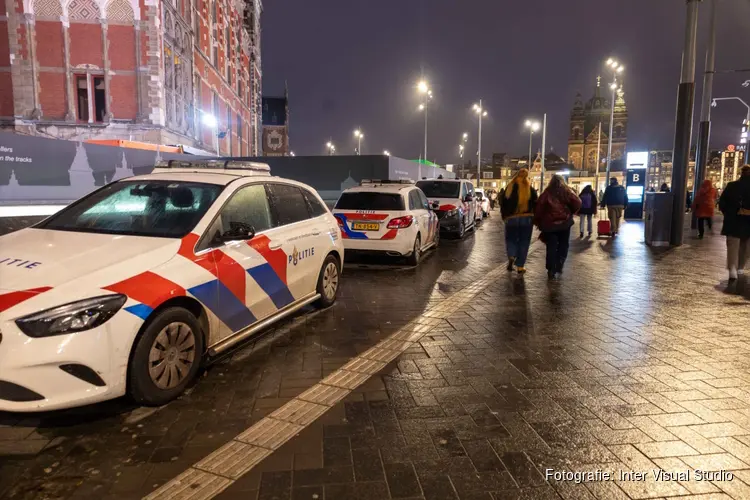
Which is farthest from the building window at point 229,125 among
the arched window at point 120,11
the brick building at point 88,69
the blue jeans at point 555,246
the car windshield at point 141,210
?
the car windshield at point 141,210

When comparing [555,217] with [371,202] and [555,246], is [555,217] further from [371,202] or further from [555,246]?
[371,202]

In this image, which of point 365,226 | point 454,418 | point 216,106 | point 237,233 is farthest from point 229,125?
point 454,418

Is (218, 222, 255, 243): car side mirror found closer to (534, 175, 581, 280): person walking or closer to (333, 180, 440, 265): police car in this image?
(333, 180, 440, 265): police car

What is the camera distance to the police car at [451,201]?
15.0 m

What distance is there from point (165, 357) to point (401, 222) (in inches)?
257

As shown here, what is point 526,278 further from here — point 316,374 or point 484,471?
point 484,471

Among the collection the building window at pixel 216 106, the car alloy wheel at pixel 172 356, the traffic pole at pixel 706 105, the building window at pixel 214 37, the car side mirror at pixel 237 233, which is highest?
the building window at pixel 214 37

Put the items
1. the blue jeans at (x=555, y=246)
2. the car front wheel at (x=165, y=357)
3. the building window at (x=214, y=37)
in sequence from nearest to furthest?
the car front wheel at (x=165, y=357) → the blue jeans at (x=555, y=246) → the building window at (x=214, y=37)

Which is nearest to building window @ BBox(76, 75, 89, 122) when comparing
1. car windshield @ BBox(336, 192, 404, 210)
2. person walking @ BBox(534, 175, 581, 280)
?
car windshield @ BBox(336, 192, 404, 210)

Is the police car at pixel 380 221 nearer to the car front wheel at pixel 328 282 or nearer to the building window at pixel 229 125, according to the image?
Answer: the car front wheel at pixel 328 282

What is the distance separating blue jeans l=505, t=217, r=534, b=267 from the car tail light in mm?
1839

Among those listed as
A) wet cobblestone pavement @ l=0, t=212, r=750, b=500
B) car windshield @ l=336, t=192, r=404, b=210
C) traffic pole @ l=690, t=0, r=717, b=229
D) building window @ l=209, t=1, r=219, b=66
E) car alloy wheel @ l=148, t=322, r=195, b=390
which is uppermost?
building window @ l=209, t=1, r=219, b=66

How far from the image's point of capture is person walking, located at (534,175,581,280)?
8.88 meters

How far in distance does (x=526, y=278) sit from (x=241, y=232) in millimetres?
6097
